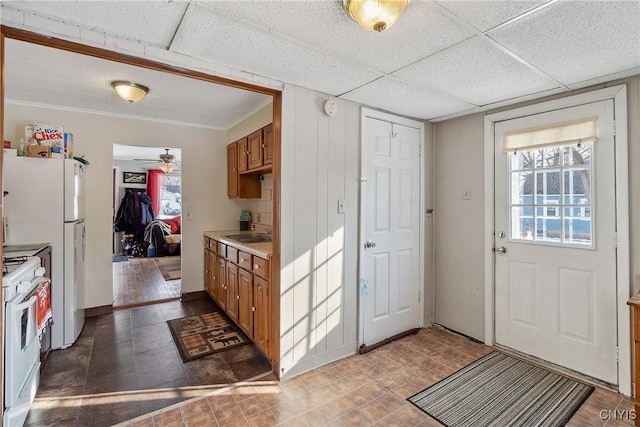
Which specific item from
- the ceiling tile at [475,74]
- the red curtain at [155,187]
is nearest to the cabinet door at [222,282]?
the ceiling tile at [475,74]

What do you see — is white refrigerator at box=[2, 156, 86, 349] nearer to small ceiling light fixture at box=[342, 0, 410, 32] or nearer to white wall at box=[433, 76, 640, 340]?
small ceiling light fixture at box=[342, 0, 410, 32]

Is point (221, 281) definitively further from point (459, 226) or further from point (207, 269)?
point (459, 226)

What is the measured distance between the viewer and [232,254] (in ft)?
10.4

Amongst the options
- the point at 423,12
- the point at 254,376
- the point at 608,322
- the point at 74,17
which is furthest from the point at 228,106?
the point at 608,322

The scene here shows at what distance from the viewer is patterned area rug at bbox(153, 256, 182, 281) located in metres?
5.29

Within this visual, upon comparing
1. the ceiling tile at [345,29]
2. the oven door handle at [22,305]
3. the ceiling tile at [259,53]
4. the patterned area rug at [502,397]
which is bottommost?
the patterned area rug at [502,397]

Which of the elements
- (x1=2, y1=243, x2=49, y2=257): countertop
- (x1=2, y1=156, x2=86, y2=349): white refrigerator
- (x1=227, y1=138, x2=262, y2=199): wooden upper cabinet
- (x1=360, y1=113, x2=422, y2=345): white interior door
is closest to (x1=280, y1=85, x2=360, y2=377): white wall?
(x1=360, y1=113, x2=422, y2=345): white interior door

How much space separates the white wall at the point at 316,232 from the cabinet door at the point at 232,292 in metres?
0.96

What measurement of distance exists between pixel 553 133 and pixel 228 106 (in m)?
3.12

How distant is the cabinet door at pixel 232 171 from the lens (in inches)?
160

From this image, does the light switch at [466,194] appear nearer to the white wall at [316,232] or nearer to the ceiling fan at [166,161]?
the white wall at [316,232]

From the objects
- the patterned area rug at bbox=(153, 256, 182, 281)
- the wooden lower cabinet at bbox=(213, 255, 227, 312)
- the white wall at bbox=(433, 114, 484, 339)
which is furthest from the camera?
the patterned area rug at bbox=(153, 256, 182, 281)

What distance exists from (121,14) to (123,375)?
2.42m

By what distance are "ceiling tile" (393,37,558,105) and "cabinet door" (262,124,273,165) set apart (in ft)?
4.86
